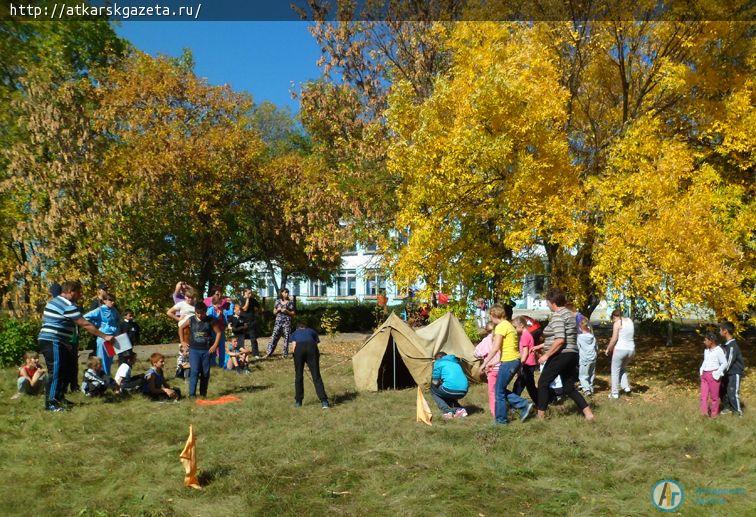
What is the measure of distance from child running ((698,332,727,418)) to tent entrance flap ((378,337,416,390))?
17.4 feet

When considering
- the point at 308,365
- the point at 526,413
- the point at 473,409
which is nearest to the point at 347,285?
the point at 308,365

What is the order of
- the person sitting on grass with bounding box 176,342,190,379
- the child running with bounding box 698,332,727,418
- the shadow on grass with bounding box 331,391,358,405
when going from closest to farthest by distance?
the child running with bounding box 698,332,727,418 < the shadow on grass with bounding box 331,391,358,405 < the person sitting on grass with bounding box 176,342,190,379

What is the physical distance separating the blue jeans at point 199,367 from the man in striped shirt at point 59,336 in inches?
60.3

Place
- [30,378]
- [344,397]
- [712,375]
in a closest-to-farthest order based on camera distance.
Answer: [712,375]
[30,378]
[344,397]

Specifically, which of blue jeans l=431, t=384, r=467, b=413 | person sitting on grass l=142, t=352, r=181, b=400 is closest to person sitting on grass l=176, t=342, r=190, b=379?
person sitting on grass l=142, t=352, r=181, b=400

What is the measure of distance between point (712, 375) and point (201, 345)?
8225 mm

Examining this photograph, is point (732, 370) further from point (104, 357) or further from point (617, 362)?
point (104, 357)

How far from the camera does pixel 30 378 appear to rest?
447 inches

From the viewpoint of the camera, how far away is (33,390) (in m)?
11.3

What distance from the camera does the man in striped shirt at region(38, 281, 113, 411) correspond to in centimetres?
995

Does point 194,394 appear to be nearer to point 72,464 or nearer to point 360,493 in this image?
point 72,464

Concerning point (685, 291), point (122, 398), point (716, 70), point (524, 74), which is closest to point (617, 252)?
point (685, 291)

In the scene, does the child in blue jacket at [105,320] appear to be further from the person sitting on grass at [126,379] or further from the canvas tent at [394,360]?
the canvas tent at [394,360]

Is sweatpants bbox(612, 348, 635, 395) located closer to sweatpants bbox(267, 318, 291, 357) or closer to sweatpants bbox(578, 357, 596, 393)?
sweatpants bbox(578, 357, 596, 393)
